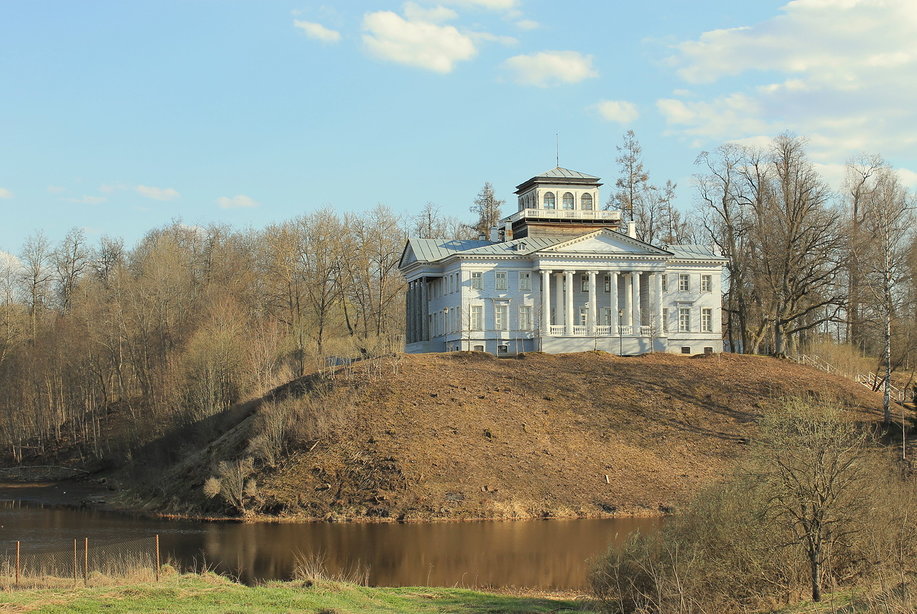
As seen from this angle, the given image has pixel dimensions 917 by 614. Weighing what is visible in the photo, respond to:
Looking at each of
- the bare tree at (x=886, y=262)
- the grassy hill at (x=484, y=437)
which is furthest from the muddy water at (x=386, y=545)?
the bare tree at (x=886, y=262)

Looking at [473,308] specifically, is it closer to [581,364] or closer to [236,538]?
A: [581,364]

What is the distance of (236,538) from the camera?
110 feet

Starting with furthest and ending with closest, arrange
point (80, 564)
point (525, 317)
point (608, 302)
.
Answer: point (608, 302) → point (525, 317) → point (80, 564)

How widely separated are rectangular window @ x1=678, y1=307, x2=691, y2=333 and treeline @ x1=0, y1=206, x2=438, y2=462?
1795 cm

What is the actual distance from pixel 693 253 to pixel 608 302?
6700 millimetres

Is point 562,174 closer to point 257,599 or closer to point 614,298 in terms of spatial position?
point 614,298

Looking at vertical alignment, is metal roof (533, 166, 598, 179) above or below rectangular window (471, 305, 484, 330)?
above

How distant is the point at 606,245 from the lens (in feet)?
197

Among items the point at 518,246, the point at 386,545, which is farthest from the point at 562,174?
the point at 386,545

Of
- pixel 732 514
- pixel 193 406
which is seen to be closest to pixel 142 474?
pixel 193 406

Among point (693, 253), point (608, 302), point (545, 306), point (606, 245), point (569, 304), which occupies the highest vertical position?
point (606, 245)

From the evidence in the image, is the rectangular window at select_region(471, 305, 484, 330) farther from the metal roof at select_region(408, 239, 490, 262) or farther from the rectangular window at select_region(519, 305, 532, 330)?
the metal roof at select_region(408, 239, 490, 262)

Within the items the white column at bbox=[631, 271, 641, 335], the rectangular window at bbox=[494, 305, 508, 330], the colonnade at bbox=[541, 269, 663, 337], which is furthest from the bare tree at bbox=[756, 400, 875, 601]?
the white column at bbox=[631, 271, 641, 335]

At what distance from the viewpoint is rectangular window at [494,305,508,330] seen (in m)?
59.2
